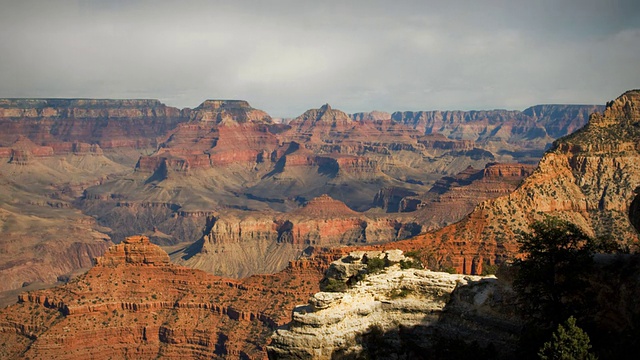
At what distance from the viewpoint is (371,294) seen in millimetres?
49219

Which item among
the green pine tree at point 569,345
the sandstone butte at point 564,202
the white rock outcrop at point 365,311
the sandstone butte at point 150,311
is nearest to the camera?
the green pine tree at point 569,345

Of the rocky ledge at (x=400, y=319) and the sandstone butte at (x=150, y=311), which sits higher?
the rocky ledge at (x=400, y=319)

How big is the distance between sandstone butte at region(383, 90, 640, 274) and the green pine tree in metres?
52.1

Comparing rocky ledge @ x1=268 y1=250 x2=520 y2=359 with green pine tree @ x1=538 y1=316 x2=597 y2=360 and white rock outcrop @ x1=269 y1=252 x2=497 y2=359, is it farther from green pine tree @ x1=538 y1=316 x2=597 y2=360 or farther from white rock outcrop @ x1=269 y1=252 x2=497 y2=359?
green pine tree @ x1=538 y1=316 x2=597 y2=360

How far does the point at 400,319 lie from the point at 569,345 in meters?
13.6

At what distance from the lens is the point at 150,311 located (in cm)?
10719

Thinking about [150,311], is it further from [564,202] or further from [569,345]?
[569,345]

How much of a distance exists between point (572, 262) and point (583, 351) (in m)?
7.57

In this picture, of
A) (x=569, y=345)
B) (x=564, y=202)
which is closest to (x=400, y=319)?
(x=569, y=345)

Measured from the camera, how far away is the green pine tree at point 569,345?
3716cm

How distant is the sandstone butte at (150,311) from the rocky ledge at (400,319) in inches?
2030

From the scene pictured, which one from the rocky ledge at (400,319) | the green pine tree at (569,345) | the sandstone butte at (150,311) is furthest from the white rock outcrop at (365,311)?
the sandstone butte at (150,311)

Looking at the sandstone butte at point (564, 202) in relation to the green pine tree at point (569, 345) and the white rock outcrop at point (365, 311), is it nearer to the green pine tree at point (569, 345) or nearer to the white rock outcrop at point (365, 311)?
the white rock outcrop at point (365, 311)

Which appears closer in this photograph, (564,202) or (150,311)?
(564,202)
